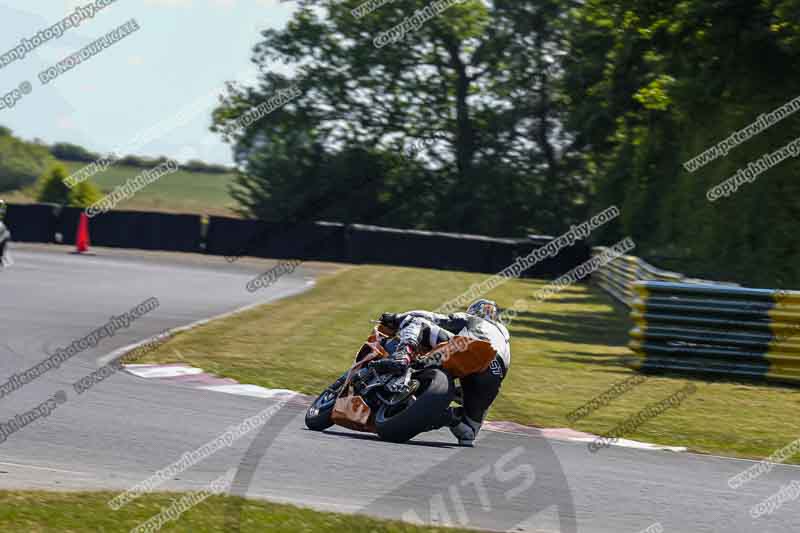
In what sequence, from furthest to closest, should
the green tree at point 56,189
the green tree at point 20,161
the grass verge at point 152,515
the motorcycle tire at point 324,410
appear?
the green tree at point 20,161 → the green tree at point 56,189 → the motorcycle tire at point 324,410 → the grass verge at point 152,515

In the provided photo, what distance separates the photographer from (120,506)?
713cm

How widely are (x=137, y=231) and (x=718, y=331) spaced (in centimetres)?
2491

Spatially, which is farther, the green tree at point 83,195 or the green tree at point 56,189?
the green tree at point 56,189

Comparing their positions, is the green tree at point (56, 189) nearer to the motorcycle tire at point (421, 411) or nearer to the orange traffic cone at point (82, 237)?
the orange traffic cone at point (82, 237)

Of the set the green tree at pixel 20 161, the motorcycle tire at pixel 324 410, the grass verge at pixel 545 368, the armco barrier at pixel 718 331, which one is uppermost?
the green tree at pixel 20 161

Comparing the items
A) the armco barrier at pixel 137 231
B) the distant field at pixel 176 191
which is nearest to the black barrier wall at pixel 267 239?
the armco barrier at pixel 137 231

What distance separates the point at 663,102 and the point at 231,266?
14118 millimetres

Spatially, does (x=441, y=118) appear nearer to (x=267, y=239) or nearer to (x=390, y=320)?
(x=267, y=239)

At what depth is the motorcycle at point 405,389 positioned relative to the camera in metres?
9.27

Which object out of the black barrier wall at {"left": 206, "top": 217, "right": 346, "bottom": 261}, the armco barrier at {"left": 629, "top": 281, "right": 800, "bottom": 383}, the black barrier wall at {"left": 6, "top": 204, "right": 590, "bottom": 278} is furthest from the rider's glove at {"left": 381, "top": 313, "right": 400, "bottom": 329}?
the black barrier wall at {"left": 206, "top": 217, "right": 346, "bottom": 261}

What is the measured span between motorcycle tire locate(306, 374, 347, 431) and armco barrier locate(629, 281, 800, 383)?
22.0 feet

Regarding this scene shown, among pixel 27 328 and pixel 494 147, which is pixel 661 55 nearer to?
pixel 27 328

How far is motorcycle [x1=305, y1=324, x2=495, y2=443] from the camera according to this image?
927 cm

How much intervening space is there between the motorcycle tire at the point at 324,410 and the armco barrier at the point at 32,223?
29.0 m
